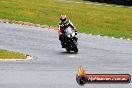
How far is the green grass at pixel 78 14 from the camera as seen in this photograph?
1556 inches

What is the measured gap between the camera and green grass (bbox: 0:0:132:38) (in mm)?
39531

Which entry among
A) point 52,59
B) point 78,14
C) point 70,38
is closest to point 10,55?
point 52,59

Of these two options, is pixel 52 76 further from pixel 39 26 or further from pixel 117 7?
pixel 117 7

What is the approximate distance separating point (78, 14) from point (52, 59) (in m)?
23.6

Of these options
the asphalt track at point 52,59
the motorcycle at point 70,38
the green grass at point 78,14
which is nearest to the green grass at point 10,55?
the asphalt track at point 52,59

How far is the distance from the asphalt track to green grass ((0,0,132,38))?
168 inches

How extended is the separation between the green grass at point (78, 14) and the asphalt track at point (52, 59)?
4.26 m

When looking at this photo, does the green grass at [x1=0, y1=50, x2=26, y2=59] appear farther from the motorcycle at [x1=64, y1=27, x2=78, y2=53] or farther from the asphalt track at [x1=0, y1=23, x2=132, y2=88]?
the motorcycle at [x1=64, y1=27, x2=78, y2=53]

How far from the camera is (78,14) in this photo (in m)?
46.4

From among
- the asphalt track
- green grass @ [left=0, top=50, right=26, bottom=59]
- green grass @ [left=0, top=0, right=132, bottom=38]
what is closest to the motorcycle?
the asphalt track

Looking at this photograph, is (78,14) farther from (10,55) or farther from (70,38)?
(10,55)

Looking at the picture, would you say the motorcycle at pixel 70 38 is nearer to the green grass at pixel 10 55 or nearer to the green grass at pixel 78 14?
the green grass at pixel 10 55

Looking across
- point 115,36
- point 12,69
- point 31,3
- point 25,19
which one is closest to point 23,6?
point 31,3

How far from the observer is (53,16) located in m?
44.7
